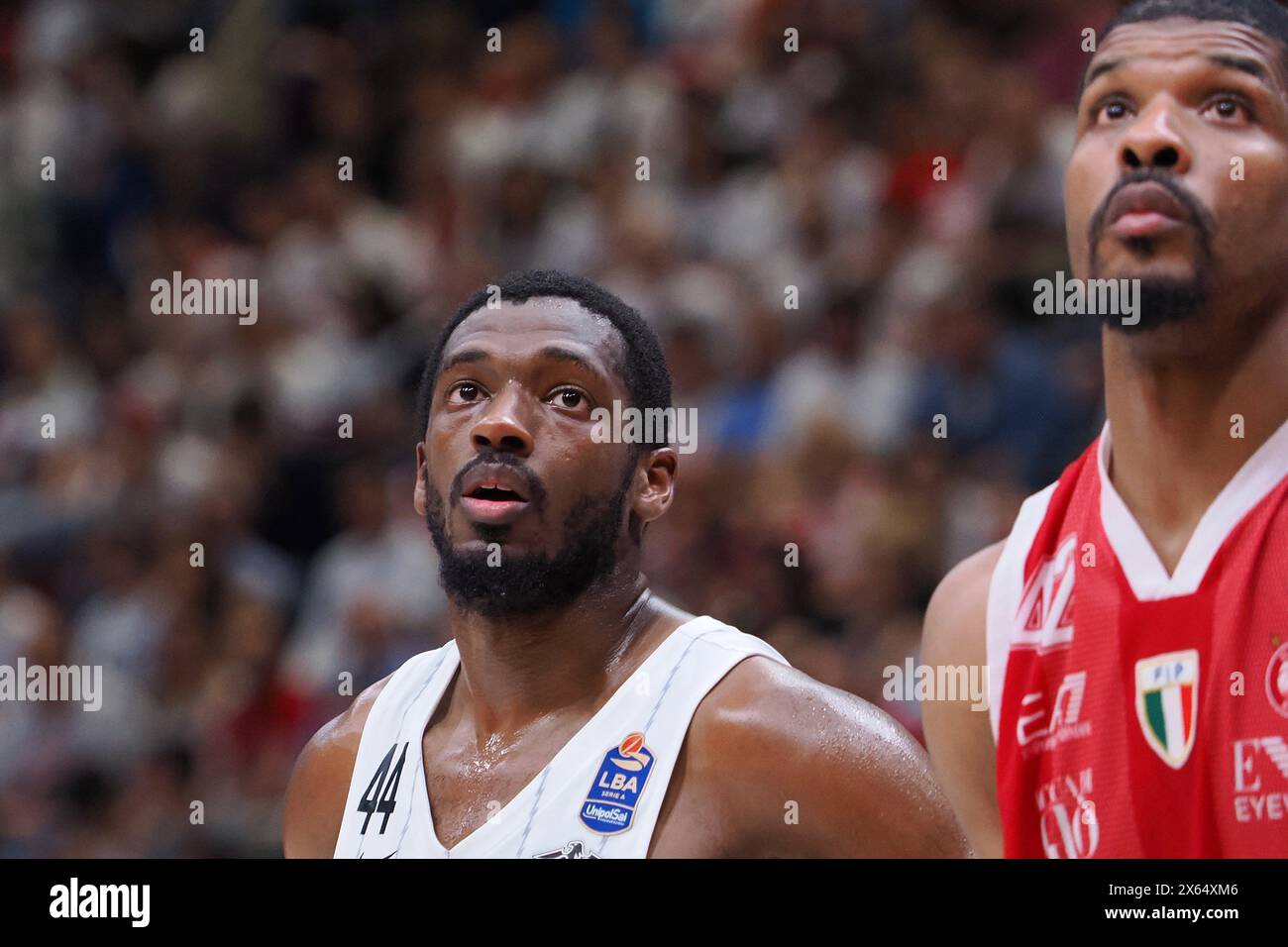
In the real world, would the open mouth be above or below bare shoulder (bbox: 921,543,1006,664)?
above

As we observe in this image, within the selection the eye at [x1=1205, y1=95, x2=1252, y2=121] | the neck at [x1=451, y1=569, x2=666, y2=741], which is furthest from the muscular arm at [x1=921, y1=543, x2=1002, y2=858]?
the eye at [x1=1205, y1=95, x2=1252, y2=121]

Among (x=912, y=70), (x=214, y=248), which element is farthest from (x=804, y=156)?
(x=214, y=248)

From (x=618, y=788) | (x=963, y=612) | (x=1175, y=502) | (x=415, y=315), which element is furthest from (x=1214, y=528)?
(x=415, y=315)

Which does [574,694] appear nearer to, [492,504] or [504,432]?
[492,504]

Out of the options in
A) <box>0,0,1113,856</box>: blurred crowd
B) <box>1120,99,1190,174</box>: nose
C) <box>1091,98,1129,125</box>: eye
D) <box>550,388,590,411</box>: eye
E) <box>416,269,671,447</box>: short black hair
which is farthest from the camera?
<box>0,0,1113,856</box>: blurred crowd

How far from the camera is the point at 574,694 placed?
317 cm

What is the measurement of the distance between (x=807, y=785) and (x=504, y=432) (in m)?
0.77

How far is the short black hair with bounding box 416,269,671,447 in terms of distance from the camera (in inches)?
129

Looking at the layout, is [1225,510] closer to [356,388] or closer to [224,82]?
[356,388]

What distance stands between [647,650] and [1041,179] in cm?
352

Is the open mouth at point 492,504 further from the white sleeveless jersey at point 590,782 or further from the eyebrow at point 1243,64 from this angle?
the eyebrow at point 1243,64

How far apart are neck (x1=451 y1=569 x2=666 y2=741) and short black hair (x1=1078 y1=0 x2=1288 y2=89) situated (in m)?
1.30

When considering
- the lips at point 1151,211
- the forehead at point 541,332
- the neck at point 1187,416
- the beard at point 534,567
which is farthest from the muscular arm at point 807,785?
the lips at point 1151,211

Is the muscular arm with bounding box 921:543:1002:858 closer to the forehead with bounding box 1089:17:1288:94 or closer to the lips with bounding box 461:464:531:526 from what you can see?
the lips with bounding box 461:464:531:526
